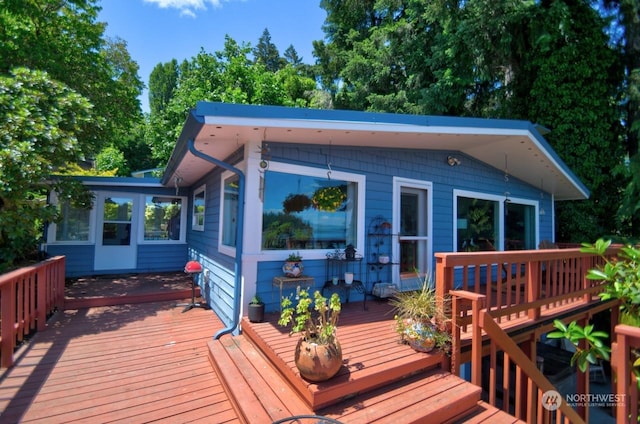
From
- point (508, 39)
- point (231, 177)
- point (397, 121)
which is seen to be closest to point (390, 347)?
point (397, 121)

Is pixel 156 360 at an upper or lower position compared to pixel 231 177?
lower

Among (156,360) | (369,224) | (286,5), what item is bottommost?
(156,360)

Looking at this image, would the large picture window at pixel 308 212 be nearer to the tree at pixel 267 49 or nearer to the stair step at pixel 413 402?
the stair step at pixel 413 402

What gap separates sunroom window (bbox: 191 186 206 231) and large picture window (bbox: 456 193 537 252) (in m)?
4.99

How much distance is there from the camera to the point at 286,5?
35.7 feet

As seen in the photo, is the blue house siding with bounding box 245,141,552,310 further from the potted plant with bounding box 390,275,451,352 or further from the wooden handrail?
the wooden handrail

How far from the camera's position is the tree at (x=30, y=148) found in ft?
13.5

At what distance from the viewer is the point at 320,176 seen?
4.27m

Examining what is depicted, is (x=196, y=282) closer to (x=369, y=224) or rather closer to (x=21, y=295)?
(x=21, y=295)

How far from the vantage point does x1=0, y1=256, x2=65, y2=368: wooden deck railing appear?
294 cm

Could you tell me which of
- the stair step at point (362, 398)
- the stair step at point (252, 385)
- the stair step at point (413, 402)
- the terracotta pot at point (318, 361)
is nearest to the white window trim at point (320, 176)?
the stair step at point (252, 385)

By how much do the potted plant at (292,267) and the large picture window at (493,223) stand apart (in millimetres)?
3478

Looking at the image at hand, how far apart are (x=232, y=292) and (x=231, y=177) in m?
1.61

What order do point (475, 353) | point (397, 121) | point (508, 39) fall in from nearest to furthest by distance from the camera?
point (475, 353) < point (397, 121) < point (508, 39)
